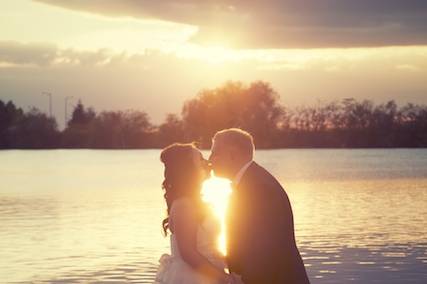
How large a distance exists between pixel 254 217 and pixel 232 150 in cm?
45

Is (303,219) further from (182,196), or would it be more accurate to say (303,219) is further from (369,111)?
(369,111)

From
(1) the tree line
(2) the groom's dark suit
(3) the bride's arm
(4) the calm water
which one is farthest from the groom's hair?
(1) the tree line

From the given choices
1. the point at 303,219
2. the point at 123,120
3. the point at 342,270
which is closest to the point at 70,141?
the point at 123,120

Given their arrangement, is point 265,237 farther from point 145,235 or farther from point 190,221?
point 145,235

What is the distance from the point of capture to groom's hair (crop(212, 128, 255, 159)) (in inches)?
254

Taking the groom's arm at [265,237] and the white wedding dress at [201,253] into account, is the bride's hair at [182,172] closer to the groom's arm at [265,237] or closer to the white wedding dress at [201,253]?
the white wedding dress at [201,253]

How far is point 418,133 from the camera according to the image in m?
141

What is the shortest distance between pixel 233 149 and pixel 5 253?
1283cm

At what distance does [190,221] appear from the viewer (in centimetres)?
667

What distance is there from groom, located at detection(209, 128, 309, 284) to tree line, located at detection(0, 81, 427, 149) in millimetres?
100344

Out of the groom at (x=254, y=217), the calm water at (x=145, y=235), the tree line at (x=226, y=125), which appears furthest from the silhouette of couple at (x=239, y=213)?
the tree line at (x=226, y=125)

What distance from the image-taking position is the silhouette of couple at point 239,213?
6449 mm

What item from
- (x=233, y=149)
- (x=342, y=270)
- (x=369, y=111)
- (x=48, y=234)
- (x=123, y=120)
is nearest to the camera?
(x=233, y=149)

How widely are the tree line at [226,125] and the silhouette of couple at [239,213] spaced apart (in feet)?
329
